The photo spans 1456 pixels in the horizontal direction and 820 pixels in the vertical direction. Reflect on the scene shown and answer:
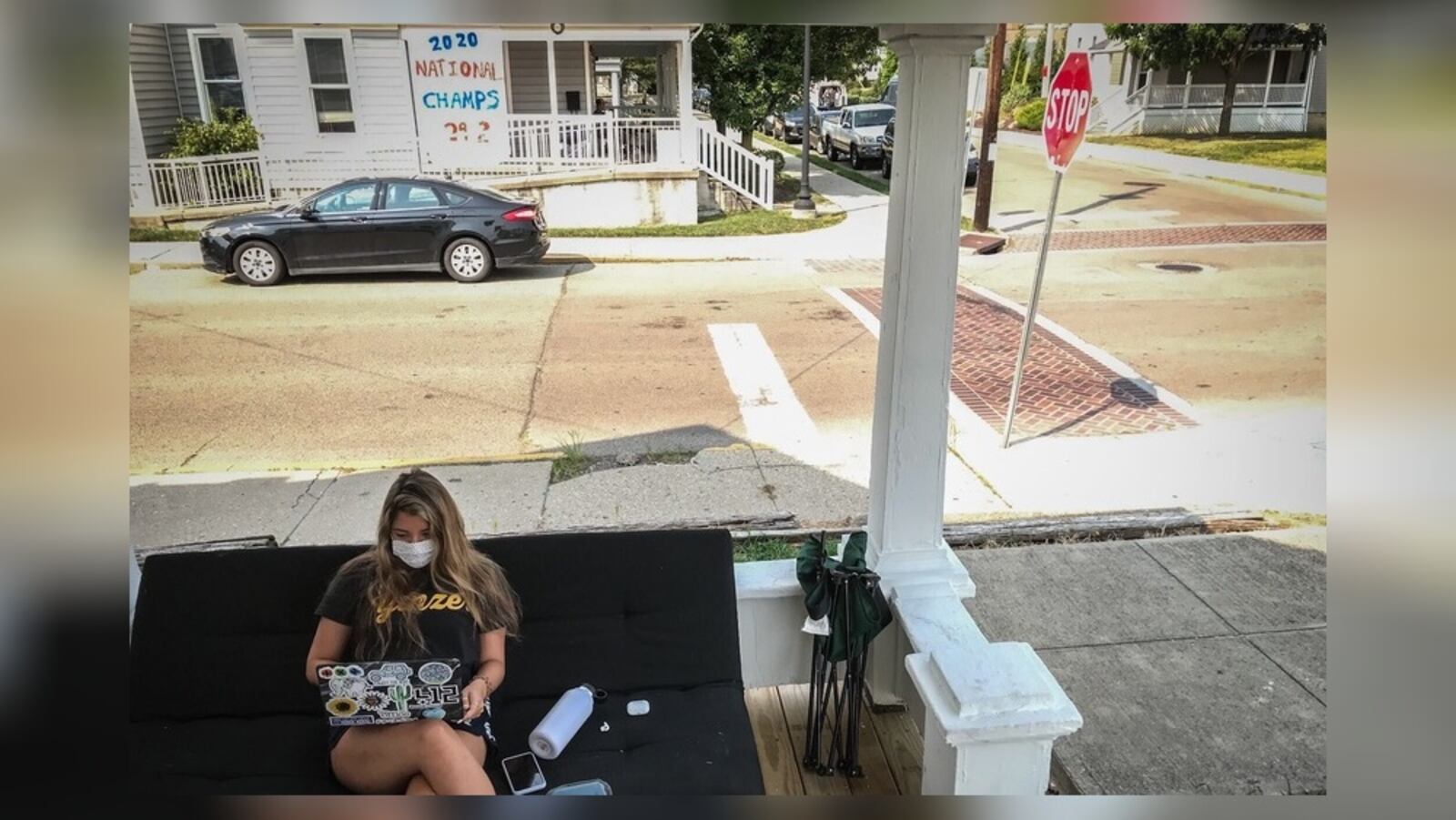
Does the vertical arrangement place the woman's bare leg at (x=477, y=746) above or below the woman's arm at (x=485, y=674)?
below

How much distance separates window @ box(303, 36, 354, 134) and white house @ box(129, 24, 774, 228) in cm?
1

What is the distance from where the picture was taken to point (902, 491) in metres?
2.64

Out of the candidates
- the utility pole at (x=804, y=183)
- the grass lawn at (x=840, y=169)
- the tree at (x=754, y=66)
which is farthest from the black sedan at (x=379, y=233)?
the grass lawn at (x=840, y=169)

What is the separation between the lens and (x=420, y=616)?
223 cm

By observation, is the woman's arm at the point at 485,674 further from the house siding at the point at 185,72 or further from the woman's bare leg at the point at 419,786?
the house siding at the point at 185,72

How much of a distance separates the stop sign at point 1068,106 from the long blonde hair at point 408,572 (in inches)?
143

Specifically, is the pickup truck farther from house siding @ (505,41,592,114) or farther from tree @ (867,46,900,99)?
house siding @ (505,41,592,114)

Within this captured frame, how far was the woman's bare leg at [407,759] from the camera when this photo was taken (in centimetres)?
211

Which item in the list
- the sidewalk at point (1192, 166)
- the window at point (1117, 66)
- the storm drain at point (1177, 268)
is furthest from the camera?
the sidewalk at point (1192, 166)

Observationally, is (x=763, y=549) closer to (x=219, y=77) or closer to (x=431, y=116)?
(x=431, y=116)

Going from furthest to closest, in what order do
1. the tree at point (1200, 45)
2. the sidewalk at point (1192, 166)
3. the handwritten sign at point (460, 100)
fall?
the sidewalk at point (1192, 166) → the handwritten sign at point (460, 100) → the tree at point (1200, 45)

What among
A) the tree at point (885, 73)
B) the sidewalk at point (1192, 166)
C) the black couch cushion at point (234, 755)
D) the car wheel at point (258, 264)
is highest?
the tree at point (885, 73)

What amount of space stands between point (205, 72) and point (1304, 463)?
7.88 metres
